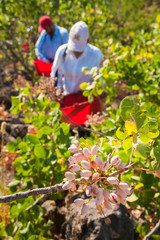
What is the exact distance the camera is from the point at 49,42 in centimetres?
335

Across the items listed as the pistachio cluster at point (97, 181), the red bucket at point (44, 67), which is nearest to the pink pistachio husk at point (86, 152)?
the pistachio cluster at point (97, 181)

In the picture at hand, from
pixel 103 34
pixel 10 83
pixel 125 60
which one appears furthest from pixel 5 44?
pixel 125 60

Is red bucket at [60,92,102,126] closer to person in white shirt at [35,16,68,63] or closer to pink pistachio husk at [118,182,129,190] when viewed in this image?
pink pistachio husk at [118,182,129,190]

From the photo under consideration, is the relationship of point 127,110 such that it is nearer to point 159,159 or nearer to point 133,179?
point 159,159

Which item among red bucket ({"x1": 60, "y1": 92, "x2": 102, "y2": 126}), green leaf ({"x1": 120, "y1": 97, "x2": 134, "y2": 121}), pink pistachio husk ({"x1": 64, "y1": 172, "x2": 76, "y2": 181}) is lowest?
red bucket ({"x1": 60, "y1": 92, "x2": 102, "y2": 126})

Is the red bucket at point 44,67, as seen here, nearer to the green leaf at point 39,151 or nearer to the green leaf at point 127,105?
the green leaf at point 39,151

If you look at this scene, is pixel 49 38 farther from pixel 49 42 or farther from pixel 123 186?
pixel 123 186

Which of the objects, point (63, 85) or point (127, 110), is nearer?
point (127, 110)

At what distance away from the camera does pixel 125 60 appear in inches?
67.9

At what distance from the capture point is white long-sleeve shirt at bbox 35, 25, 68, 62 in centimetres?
327

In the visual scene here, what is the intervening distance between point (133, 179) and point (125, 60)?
3.25ft

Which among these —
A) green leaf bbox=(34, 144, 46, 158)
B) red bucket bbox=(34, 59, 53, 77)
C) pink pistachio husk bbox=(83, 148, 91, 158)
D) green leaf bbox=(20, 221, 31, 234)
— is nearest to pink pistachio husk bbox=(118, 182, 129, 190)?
pink pistachio husk bbox=(83, 148, 91, 158)

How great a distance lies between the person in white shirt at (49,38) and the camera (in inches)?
126

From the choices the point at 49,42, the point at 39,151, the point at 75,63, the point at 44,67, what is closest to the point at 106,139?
the point at 39,151
